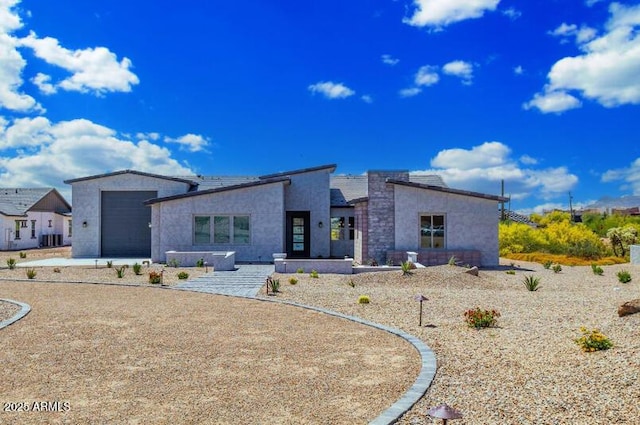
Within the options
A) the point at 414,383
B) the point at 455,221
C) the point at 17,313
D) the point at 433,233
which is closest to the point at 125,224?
the point at 433,233

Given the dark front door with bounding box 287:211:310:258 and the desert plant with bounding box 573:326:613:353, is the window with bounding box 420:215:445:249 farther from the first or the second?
the desert plant with bounding box 573:326:613:353

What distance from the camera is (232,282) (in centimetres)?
1559

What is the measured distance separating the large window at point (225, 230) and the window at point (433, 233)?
7849mm

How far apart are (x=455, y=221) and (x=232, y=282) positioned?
33.4 feet

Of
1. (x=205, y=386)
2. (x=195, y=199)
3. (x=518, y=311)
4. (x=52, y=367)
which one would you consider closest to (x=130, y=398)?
(x=205, y=386)

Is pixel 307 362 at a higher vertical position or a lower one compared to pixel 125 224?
lower

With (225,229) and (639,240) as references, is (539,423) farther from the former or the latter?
(639,240)

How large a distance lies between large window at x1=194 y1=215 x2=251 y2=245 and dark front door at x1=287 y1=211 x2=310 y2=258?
3.56m

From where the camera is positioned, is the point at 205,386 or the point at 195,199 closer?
the point at 205,386

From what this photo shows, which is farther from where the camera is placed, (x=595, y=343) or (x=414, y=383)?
(x=595, y=343)

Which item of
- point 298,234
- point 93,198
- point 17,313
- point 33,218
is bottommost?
point 17,313

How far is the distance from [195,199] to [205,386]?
17592 mm

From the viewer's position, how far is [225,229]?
2247 centimetres

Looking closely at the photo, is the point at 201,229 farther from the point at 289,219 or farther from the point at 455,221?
the point at 455,221
